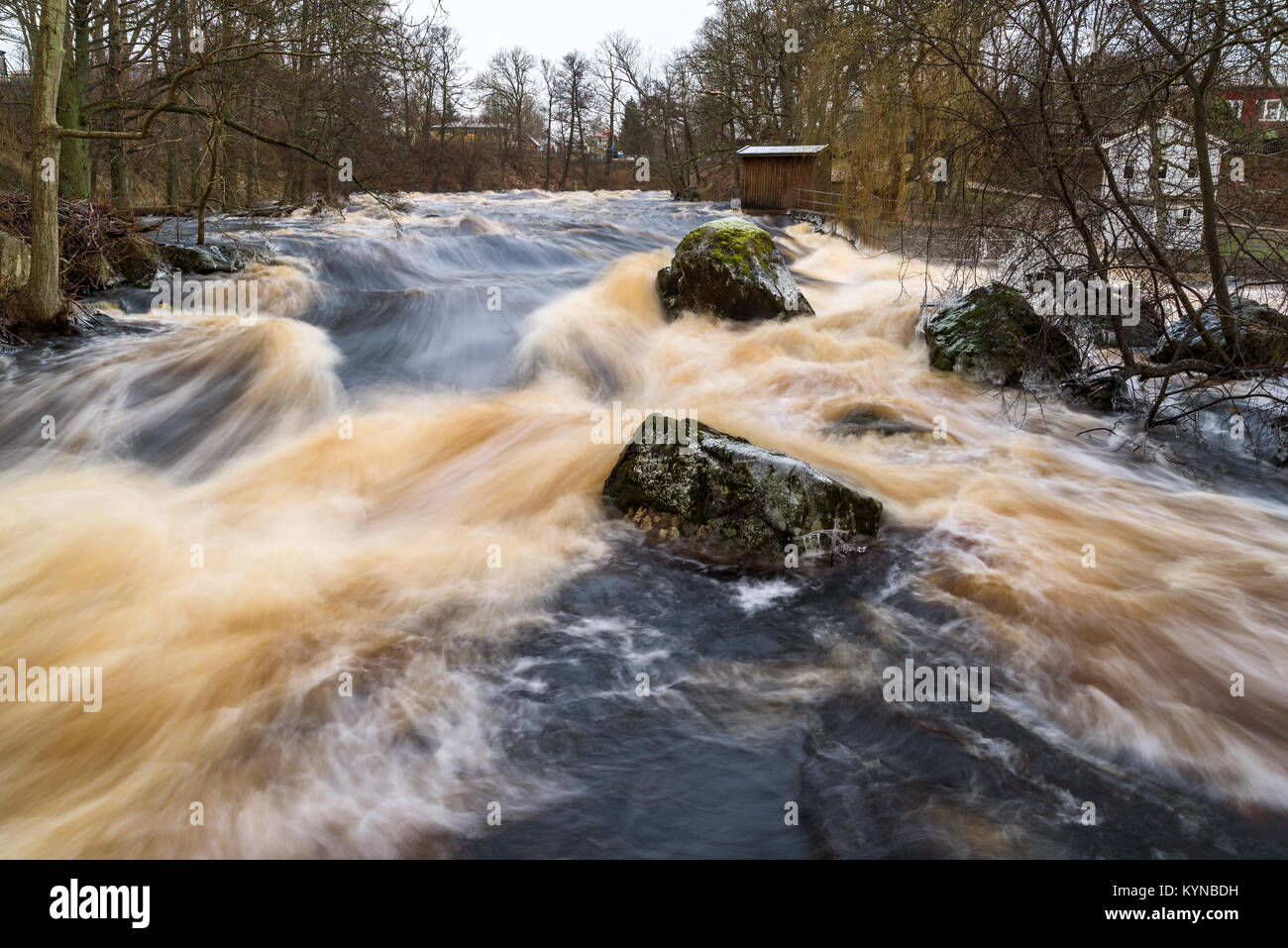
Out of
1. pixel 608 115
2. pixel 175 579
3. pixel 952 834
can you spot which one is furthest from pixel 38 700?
pixel 608 115

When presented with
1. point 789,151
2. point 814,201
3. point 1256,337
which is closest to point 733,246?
point 1256,337

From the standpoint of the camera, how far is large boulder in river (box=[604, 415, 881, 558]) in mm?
5332

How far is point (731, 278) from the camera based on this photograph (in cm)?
1123

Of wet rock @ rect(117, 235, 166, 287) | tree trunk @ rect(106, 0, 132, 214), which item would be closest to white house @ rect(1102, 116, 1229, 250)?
wet rock @ rect(117, 235, 166, 287)

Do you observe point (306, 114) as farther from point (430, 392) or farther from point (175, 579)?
point (175, 579)

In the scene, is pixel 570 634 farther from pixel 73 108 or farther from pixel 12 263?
pixel 73 108

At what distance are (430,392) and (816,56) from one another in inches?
670

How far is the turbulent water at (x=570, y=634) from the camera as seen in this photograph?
327 cm

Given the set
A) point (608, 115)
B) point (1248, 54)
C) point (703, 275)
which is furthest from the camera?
point (608, 115)

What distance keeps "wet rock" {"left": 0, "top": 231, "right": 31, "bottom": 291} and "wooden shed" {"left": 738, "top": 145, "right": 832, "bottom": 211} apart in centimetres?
2245

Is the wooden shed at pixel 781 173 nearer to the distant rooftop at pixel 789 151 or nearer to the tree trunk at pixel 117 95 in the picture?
the distant rooftop at pixel 789 151

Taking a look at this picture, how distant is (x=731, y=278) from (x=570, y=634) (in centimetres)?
784

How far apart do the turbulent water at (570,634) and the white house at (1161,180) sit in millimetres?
2105
